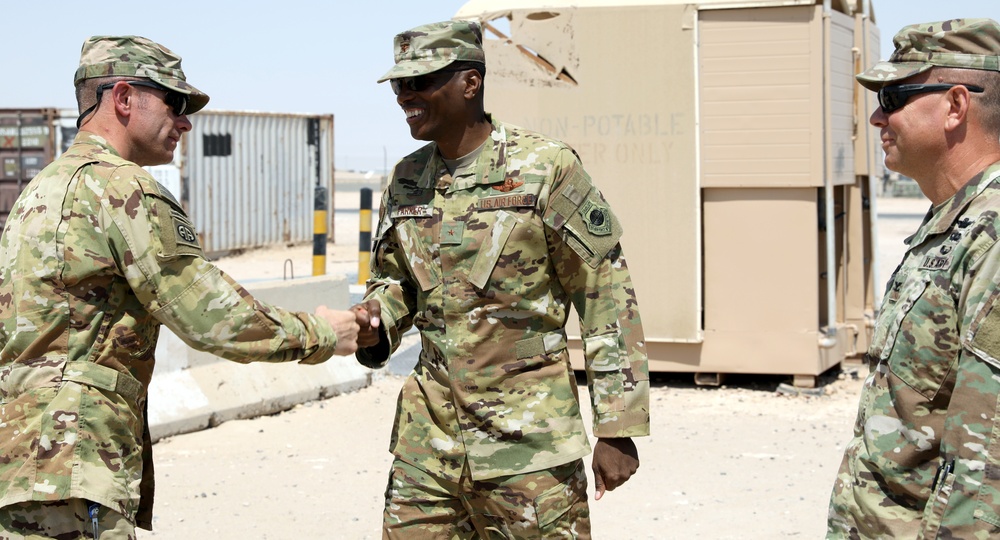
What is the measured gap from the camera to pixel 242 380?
7.54 metres

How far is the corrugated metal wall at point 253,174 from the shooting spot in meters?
19.1

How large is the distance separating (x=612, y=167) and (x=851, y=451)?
19.3 ft

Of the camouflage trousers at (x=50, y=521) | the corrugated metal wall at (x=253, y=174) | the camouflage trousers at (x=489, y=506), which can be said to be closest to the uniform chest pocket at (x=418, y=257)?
the camouflage trousers at (x=489, y=506)

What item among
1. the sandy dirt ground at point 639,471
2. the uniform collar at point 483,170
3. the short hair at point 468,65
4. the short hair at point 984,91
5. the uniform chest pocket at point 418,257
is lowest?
the sandy dirt ground at point 639,471

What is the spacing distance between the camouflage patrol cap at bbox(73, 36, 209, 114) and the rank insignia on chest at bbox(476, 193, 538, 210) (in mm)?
942

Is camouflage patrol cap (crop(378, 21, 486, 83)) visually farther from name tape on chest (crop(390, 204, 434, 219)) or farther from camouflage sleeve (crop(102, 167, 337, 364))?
camouflage sleeve (crop(102, 167, 337, 364))

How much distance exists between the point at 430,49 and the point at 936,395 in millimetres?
1850

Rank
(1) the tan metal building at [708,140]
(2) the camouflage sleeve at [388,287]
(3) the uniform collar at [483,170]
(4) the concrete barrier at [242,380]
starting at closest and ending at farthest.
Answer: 1. (3) the uniform collar at [483,170]
2. (2) the camouflage sleeve at [388,287]
3. (4) the concrete barrier at [242,380]
4. (1) the tan metal building at [708,140]

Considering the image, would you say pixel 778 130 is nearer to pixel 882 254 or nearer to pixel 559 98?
pixel 559 98

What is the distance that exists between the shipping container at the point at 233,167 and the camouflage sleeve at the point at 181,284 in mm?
14680

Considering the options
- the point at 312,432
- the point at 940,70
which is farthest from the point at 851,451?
the point at 312,432

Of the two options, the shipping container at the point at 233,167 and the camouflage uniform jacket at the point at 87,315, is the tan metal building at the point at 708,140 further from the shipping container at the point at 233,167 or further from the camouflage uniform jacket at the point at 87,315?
the shipping container at the point at 233,167

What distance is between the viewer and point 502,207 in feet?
11.7

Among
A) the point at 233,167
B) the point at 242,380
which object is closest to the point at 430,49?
the point at 242,380
